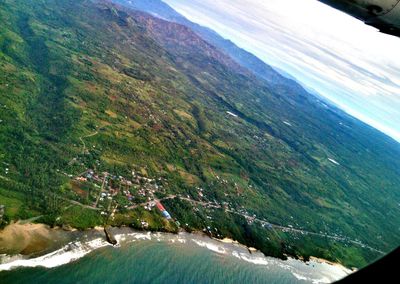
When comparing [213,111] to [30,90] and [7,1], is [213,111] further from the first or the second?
[7,1]

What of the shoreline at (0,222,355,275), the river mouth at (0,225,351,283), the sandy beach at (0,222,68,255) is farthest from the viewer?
the river mouth at (0,225,351,283)

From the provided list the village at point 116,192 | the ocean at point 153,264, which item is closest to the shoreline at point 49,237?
the ocean at point 153,264

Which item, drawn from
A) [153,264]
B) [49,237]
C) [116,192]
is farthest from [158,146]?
[49,237]

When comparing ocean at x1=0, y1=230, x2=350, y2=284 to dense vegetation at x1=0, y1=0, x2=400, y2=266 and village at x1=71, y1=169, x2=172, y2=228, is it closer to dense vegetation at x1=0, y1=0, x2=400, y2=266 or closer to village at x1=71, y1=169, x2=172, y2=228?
dense vegetation at x1=0, y1=0, x2=400, y2=266

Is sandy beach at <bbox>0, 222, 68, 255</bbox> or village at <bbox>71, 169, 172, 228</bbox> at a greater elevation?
sandy beach at <bbox>0, 222, 68, 255</bbox>

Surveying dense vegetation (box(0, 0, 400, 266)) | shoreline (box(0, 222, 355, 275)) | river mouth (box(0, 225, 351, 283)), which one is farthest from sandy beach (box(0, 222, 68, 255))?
dense vegetation (box(0, 0, 400, 266))

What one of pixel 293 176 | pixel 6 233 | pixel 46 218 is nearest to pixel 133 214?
pixel 46 218

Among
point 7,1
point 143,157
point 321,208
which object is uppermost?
point 7,1

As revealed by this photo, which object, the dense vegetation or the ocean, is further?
the dense vegetation

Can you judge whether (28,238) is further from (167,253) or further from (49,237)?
(167,253)
